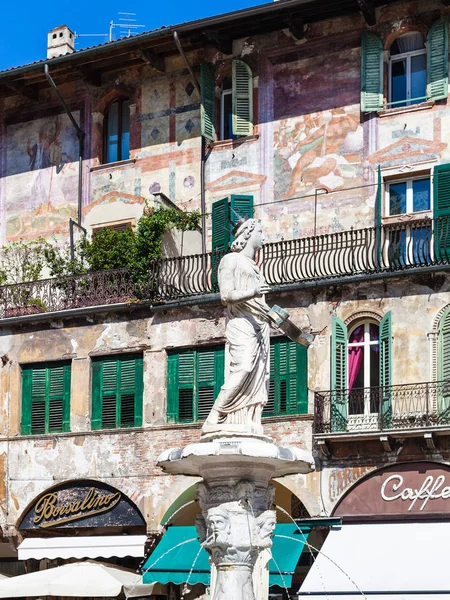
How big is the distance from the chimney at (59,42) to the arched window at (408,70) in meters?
Answer: 8.19

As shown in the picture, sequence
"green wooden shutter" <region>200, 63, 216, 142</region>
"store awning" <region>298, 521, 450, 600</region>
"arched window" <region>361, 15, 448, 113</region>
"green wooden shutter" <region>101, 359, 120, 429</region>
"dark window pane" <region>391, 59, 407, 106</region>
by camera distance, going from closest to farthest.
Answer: "store awning" <region>298, 521, 450, 600</region>, "arched window" <region>361, 15, 448, 113</region>, "dark window pane" <region>391, 59, 407, 106</region>, "green wooden shutter" <region>101, 359, 120, 429</region>, "green wooden shutter" <region>200, 63, 216, 142</region>

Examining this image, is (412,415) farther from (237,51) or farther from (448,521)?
(237,51)

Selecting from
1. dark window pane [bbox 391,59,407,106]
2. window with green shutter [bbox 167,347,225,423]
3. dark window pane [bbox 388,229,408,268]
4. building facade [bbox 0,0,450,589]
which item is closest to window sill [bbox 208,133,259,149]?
building facade [bbox 0,0,450,589]

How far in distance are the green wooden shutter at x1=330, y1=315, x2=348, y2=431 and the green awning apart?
204 cm

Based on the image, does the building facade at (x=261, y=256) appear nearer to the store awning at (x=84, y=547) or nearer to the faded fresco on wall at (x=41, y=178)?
the faded fresco on wall at (x=41, y=178)

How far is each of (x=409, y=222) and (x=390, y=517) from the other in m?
5.27

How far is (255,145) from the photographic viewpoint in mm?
27266

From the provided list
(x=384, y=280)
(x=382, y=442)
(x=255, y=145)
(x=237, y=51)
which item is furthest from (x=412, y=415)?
(x=237, y=51)

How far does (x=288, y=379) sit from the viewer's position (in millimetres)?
25078

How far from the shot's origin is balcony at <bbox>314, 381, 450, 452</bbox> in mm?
23375

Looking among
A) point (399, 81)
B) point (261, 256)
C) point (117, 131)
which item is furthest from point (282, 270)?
point (117, 131)

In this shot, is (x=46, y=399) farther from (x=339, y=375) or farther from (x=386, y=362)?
(x=386, y=362)

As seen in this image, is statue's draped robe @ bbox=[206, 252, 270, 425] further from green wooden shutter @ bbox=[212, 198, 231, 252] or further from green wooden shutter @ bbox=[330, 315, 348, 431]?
green wooden shutter @ bbox=[212, 198, 231, 252]

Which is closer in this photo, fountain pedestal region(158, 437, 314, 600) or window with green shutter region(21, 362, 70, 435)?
fountain pedestal region(158, 437, 314, 600)
